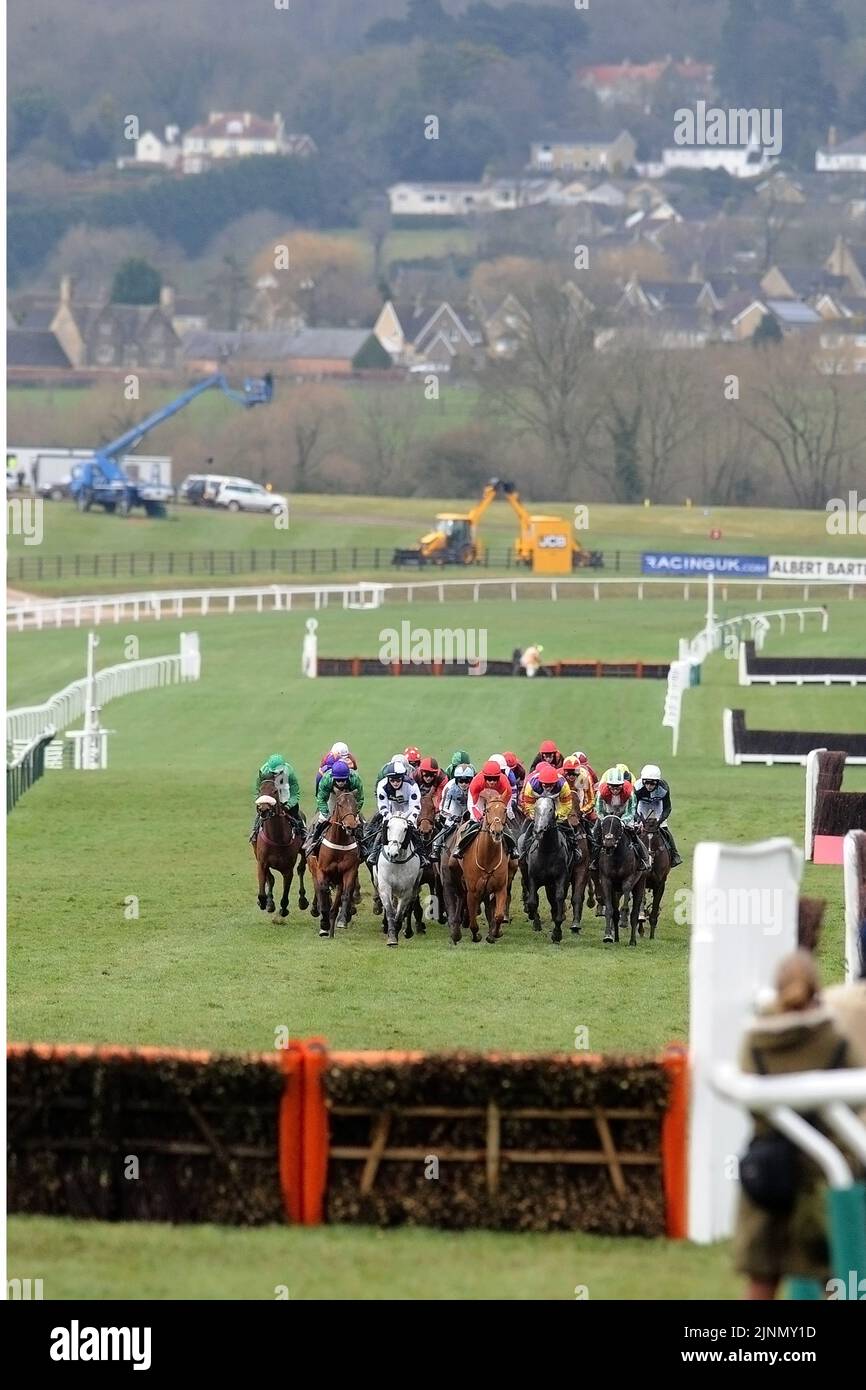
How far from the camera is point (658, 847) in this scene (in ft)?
57.2

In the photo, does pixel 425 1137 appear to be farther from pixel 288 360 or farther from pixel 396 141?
pixel 396 141

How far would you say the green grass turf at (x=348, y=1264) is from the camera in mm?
8328

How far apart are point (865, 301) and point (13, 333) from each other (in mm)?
47508

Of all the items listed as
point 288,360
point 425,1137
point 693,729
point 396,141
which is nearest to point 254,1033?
point 425,1137

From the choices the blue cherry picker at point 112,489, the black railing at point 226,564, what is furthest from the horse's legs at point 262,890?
the blue cherry picker at point 112,489

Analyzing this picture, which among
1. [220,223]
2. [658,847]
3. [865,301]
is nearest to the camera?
[658,847]

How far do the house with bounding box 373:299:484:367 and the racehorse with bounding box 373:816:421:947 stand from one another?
11581 cm

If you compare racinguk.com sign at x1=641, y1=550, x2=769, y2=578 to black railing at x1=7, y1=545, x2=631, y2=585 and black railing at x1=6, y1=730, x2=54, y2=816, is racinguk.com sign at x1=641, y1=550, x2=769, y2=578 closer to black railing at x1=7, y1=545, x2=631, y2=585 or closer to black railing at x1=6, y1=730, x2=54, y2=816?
black railing at x1=7, y1=545, x2=631, y2=585

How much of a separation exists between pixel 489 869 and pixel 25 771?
419 inches

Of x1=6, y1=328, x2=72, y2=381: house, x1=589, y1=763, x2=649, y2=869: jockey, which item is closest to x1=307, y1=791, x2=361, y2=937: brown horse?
x1=589, y1=763, x2=649, y2=869: jockey

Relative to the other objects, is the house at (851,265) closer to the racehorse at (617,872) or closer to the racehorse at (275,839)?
the racehorse at (275,839)

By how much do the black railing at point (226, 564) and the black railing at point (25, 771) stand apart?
113 feet

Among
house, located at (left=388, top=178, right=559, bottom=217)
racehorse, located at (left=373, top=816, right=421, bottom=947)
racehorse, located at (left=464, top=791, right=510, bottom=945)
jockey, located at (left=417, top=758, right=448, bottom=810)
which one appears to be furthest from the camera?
house, located at (left=388, top=178, right=559, bottom=217)

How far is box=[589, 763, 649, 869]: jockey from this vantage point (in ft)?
57.0
